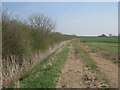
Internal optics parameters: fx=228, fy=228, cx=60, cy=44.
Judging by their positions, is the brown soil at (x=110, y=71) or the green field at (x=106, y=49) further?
the green field at (x=106, y=49)

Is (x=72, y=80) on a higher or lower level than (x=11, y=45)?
lower

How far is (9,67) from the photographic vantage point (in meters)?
11.5

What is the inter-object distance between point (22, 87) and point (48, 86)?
116 centimetres

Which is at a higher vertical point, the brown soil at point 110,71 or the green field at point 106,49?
the brown soil at point 110,71

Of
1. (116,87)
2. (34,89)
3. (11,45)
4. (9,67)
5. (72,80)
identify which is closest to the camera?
(34,89)

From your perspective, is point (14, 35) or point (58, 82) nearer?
point (58, 82)

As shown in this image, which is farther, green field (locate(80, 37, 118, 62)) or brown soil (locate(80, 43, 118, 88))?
green field (locate(80, 37, 118, 62))

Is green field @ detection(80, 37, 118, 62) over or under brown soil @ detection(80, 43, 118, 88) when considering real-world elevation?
under

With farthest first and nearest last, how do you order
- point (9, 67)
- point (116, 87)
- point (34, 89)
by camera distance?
point (9, 67) < point (116, 87) < point (34, 89)

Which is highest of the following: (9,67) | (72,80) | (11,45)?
(11,45)

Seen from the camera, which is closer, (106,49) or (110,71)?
(110,71)

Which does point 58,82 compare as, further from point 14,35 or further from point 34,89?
point 14,35

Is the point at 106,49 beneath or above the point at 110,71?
beneath

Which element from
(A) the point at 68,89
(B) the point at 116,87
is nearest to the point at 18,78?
(A) the point at 68,89
